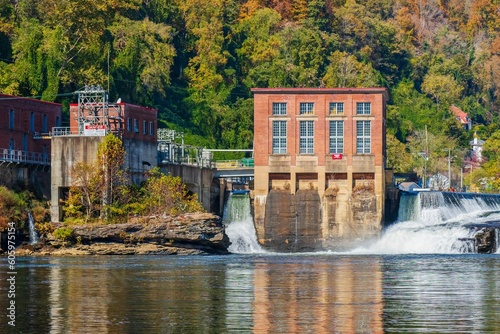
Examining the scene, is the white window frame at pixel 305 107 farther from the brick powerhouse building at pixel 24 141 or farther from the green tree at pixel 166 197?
the brick powerhouse building at pixel 24 141

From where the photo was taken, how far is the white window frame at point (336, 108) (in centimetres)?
14925

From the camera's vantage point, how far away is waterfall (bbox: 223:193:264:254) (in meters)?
143

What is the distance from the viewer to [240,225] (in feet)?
488

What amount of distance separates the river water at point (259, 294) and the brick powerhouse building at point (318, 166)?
1652 cm

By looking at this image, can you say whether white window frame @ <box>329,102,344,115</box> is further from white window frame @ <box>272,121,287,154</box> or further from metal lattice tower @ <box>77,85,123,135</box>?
metal lattice tower @ <box>77,85,123,135</box>

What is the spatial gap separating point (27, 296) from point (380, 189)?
77.2m

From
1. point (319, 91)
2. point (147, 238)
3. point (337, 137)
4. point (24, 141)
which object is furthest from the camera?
point (319, 91)

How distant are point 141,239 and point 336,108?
30.9 m

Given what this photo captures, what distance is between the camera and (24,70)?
156 m

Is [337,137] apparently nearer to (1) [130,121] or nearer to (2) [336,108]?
(2) [336,108]

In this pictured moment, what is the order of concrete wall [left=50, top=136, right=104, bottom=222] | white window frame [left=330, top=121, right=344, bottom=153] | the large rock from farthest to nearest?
white window frame [left=330, top=121, right=344, bottom=153] < concrete wall [left=50, top=136, right=104, bottom=222] < the large rock

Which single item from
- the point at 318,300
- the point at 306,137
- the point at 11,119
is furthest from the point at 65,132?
the point at 318,300

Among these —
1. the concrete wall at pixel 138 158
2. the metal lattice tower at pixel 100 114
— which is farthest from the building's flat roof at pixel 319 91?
the metal lattice tower at pixel 100 114

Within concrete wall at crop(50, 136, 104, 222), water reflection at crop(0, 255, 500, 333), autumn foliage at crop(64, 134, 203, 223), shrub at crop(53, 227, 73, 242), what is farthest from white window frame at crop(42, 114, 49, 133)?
water reflection at crop(0, 255, 500, 333)
